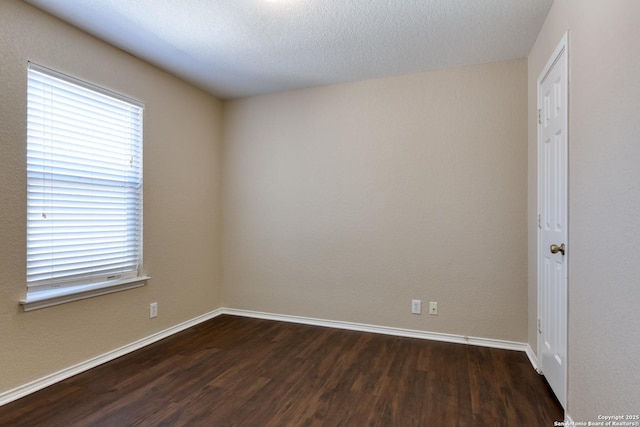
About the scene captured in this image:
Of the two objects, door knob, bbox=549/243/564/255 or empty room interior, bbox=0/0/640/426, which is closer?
empty room interior, bbox=0/0/640/426

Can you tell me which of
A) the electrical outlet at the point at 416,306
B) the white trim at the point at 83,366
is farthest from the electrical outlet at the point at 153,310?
the electrical outlet at the point at 416,306

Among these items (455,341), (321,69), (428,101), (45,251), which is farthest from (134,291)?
(428,101)

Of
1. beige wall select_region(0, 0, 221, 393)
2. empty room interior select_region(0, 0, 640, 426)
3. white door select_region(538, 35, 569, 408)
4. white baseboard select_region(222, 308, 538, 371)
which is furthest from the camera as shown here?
white baseboard select_region(222, 308, 538, 371)

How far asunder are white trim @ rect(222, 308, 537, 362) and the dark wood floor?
0.08 metres

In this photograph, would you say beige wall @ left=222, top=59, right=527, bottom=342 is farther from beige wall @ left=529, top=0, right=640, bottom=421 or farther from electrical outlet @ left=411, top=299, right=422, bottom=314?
beige wall @ left=529, top=0, right=640, bottom=421

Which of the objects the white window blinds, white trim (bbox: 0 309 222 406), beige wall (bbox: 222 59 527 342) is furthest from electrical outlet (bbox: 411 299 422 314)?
the white window blinds

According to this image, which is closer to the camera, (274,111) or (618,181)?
(618,181)

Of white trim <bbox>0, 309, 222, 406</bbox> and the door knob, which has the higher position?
the door knob

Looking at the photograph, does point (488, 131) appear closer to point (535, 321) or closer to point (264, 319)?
point (535, 321)

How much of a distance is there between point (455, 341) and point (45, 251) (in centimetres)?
334

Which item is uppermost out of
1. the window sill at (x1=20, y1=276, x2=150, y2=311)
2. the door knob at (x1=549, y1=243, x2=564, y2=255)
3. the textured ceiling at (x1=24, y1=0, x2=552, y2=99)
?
the textured ceiling at (x1=24, y1=0, x2=552, y2=99)

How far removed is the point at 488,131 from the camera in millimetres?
2822

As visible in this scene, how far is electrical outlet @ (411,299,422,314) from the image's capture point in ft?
9.98

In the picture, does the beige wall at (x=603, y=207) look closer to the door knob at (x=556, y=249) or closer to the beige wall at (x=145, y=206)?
the door knob at (x=556, y=249)
